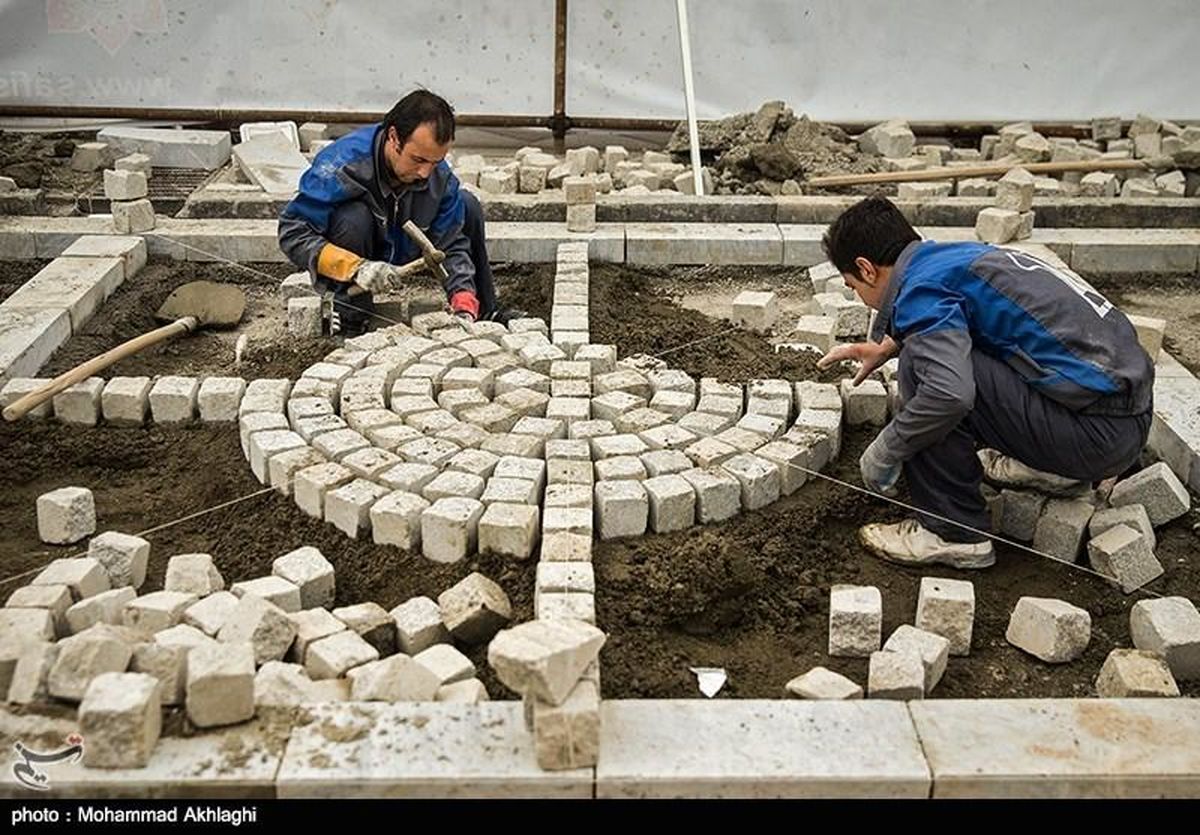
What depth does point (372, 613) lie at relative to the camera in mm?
4488

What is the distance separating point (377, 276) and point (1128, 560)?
345cm

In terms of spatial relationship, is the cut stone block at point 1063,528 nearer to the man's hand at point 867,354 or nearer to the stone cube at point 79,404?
the man's hand at point 867,354

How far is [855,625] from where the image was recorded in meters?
4.50

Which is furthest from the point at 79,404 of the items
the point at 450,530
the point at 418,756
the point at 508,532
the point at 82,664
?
the point at 418,756

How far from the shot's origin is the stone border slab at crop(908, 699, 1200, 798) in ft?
12.1

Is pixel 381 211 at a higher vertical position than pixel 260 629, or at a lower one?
higher

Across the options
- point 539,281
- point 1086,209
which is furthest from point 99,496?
point 1086,209

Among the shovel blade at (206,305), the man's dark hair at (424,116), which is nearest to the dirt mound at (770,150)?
the man's dark hair at (424,116)

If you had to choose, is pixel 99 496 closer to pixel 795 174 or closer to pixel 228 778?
pixel 228 778

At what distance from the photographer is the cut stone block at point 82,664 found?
383cm

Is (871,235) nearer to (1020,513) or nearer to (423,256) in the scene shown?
(1020,513)

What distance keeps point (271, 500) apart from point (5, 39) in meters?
6.98

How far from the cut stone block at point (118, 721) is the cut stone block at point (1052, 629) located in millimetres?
2772

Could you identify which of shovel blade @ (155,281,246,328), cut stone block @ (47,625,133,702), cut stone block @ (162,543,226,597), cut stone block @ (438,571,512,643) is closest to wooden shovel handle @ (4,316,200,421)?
shovel blade @ (155,281,246,328)
